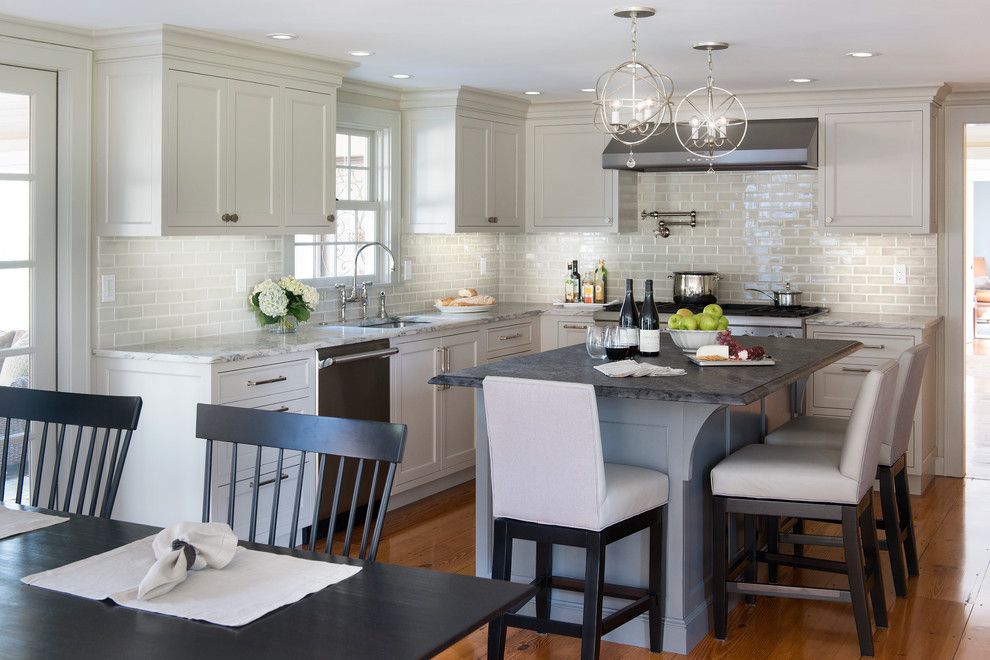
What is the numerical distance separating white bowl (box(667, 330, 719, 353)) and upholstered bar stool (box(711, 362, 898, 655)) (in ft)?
2.11

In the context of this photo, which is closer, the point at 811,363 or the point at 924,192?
the point at 811,363

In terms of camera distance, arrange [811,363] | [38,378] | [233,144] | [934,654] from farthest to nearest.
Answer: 1. [233,144]
2. [38,378]
3. [811,363]
4. [934,654]

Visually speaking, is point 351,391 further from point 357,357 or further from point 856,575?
point 856,575

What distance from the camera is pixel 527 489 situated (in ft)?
11.1

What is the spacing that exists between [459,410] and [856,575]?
9.43 feet

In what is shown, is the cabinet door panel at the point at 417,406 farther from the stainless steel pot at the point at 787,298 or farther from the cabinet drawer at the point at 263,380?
the stainless steel pot at the point at 787,298

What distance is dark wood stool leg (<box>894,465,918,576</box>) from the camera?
4.46 metres

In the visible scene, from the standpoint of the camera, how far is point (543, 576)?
377cm

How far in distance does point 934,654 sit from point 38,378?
3553 millimetres

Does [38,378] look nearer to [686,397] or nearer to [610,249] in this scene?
[686,397]

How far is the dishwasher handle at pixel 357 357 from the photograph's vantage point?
4.89 m

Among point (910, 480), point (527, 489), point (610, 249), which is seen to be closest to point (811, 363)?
point (527, 489)

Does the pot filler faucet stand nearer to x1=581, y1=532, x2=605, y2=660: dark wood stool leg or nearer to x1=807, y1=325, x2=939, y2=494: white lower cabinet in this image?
x1=807, y1=325, x2=939, y2=494: white lower cabinet

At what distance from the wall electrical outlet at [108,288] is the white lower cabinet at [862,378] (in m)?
3.71
